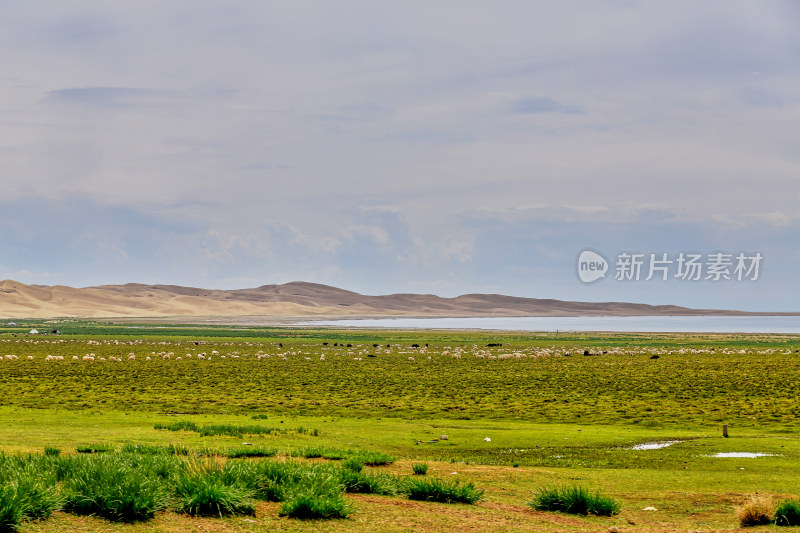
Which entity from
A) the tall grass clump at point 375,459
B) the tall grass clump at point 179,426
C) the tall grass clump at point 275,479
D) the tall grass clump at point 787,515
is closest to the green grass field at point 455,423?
the tall grass clump at point 179,426

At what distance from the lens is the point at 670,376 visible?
51.3 metres

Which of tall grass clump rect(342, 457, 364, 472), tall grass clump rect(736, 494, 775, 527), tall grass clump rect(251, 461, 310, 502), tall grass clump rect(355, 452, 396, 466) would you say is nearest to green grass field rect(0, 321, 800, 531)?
tall grass clump rect(736, 494, 775, 527)

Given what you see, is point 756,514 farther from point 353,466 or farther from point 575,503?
point 353,466

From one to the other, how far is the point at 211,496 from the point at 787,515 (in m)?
8.65

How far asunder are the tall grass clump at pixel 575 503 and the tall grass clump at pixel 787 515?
2336 millimetres

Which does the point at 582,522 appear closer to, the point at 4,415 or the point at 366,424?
the point at 366,424

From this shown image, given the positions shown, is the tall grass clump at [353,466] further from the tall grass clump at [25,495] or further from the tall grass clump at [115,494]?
the tall grass clump at [25,495]

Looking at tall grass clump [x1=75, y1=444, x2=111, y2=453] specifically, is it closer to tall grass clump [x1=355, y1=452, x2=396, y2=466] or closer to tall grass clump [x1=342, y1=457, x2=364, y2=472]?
tall grass clump [x1=355, y1=452, x2=396, y2=466]

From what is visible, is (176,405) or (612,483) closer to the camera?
(612,483)

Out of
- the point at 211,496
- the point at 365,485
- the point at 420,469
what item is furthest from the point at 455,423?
the point at 211,496

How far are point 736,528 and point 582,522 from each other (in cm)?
225

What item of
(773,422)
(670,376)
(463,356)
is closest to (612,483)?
(773,422)

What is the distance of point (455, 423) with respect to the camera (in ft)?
99.2

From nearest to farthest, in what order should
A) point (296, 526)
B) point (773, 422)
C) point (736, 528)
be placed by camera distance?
point (296, 526)
point (736, 528)
point (773, 422)
